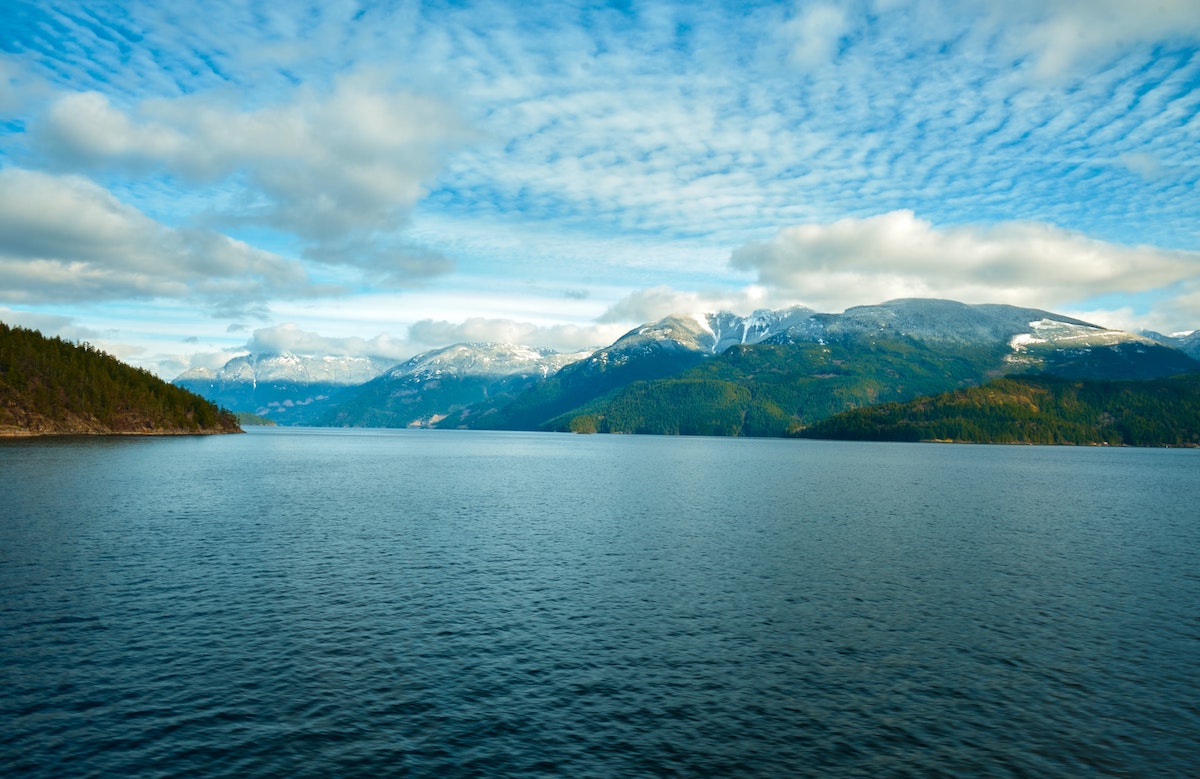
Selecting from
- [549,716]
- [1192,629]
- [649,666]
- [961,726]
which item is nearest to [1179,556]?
[1192,629]

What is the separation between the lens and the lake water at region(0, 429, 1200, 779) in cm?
2727

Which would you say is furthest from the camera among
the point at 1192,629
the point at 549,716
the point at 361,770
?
the point at 1192,629

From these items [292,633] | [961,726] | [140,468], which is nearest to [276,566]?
[292,633]

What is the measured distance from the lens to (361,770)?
25.2 metres

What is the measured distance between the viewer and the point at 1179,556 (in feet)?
226

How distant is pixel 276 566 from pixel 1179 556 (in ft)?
284

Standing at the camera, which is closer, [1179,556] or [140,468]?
[1179,556]

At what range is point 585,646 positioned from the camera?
39.8m

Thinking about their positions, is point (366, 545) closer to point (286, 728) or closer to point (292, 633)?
point (292, 633)

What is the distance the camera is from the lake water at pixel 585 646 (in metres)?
27.3

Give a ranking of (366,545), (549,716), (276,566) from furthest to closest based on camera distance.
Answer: (366,545), (276,566), (549,716)

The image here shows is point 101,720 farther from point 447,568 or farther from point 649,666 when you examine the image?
point 447,568

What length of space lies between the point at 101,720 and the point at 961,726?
3707 centimetres

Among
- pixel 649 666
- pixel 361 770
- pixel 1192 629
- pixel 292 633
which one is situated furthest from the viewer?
pixel 1192 629
